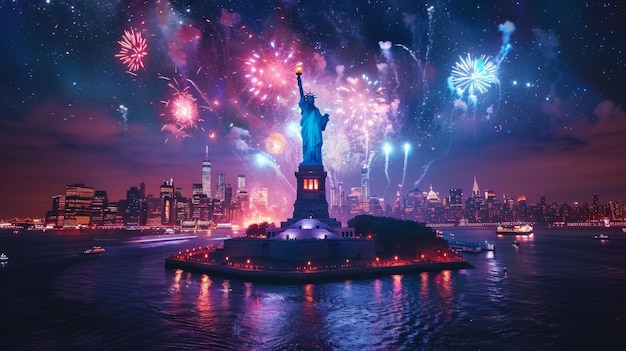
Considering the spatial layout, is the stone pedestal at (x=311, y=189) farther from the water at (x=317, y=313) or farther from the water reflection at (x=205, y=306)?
the water reflection at (x=205, y=306)

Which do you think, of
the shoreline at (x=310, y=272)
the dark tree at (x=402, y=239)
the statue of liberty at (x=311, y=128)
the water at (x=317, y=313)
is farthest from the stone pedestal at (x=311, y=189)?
the water at (x=317, y=313)

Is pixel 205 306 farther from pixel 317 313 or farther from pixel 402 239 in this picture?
pixel 402 239

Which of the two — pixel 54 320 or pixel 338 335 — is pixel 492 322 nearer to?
pixel 338 335

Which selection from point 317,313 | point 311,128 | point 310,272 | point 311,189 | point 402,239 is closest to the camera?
point 317,313

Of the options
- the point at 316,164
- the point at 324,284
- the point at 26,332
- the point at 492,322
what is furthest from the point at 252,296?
the point at 316,164

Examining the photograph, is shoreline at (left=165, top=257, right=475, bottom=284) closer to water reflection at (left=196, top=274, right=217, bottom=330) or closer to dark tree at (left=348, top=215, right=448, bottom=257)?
water reflection at (left=196, top=274, right=217, bottom=330)

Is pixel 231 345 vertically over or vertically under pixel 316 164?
under

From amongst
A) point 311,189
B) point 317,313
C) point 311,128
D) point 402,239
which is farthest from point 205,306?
point 402,239
